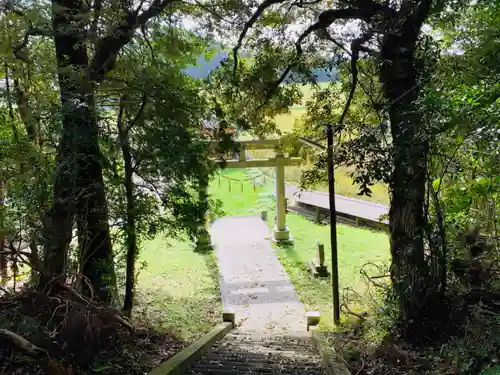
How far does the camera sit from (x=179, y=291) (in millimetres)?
9734

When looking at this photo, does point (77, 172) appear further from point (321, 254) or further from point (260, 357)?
point (321, 254)

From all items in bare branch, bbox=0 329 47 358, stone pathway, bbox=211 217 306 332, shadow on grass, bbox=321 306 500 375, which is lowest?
stone pathway, bbox=211 217 306 332

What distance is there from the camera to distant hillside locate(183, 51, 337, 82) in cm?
595

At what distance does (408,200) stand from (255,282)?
6.44 meters

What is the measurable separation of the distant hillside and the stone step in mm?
3577

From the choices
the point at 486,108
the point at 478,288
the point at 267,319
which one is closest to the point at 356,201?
the point at 267,319

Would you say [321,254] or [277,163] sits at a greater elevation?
[277,163]

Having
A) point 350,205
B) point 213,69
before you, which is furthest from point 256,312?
point 350,205

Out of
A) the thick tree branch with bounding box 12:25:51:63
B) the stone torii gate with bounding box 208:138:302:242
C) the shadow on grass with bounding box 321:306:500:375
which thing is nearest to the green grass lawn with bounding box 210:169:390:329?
the stone torii gate with bounding box 208:138:302:242

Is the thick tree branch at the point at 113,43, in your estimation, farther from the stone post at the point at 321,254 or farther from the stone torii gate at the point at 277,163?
the stone post at the point at 321,254

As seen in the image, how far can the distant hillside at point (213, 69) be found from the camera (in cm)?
595

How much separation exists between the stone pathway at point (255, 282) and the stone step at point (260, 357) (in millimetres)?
1634

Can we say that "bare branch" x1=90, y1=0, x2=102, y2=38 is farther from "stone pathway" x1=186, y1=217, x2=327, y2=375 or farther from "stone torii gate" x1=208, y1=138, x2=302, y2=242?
"stone torii gate" x1=208, y1=138, x2=302, y2=242

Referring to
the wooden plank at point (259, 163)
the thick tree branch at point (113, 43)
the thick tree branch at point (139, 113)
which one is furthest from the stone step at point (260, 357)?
the wooden plank at point (259, 163)
